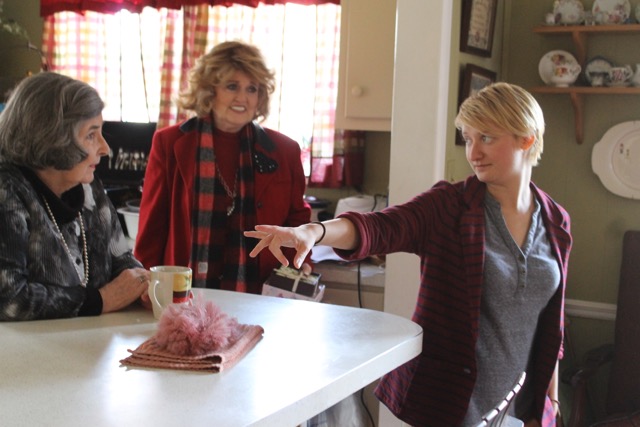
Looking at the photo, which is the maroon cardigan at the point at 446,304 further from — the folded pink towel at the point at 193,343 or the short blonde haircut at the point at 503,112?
the folded pink towel at the point at 193,343

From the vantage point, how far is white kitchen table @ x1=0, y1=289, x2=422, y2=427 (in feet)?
3.33

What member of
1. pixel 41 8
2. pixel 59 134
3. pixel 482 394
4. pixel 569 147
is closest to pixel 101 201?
pixel 59 134

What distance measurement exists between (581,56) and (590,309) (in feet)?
3.14

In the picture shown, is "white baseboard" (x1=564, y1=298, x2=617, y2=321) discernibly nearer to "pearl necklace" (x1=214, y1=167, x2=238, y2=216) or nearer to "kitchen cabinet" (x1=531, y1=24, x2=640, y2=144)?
"kitchen cabinet" (x1=531, y1=24, x2=640, y2=144)

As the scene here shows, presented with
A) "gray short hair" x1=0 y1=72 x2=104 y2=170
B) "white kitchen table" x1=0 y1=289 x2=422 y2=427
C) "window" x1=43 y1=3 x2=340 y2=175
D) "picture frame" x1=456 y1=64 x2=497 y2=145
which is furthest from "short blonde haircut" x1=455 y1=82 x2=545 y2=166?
"window" x1=43 y1=3 x2=340 y2=175

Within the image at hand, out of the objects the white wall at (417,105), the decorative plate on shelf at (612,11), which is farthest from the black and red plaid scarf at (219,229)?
the decorative plate on shelf at (612,11)

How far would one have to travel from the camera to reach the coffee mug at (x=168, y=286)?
4.87 ft

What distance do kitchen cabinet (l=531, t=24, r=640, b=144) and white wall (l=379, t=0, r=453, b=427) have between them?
53cm

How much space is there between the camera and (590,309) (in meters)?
2.93

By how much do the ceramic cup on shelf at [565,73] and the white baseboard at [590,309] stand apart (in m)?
0.84

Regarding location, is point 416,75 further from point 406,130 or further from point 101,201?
point 101,201

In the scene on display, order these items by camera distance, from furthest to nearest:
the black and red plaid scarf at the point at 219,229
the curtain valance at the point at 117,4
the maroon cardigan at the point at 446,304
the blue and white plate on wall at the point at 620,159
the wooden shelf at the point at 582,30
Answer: the curtain valance at the point at 117,4
the blue and white plate on wall at the point at 620,159
the wooden shelf at the point at 582,30
the black and red plaid scarf at the point at 219,229
the maroon cardigan at the point at 446,304

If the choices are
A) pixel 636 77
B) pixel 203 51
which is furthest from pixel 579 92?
pixel 203 51

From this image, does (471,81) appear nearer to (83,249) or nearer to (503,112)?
(503,112)
